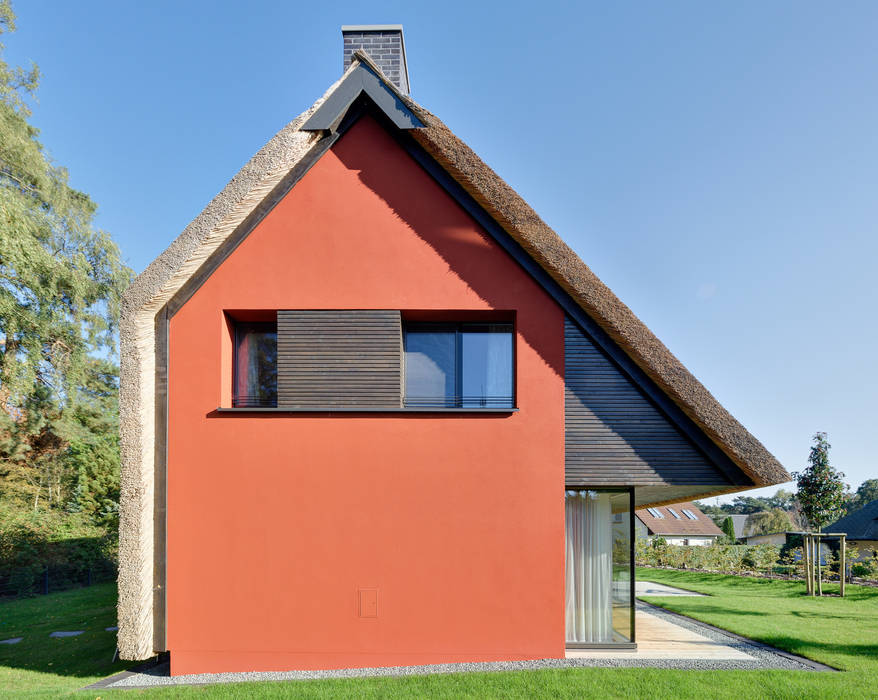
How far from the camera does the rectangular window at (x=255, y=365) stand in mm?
6738

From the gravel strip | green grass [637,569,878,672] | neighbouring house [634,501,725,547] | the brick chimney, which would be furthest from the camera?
neighbouring house [634,501,725,547]

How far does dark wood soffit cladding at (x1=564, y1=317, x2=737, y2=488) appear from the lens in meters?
6.48

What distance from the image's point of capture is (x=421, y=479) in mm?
6324

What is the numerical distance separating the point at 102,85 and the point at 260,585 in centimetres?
1147

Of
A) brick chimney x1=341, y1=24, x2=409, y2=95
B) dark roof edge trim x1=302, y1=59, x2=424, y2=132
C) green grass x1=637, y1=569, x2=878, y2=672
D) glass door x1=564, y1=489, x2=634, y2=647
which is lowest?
green grass x1=637, y1=569, x2=878, y2=672

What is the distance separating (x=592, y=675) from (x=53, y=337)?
17.8 m

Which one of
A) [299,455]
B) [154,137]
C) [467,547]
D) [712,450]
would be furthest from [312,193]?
[154,137]

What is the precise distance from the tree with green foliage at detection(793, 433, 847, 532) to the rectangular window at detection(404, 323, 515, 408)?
504 inches

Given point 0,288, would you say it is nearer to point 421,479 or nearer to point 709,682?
point 421,479

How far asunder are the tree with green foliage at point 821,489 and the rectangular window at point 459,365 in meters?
12.8

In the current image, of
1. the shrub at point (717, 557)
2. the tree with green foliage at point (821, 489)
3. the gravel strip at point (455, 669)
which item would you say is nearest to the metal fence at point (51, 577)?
the gravel strip at point (455, 669)

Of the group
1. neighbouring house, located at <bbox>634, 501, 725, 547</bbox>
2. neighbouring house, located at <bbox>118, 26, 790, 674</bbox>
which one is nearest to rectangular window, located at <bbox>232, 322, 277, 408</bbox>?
neighbouring house, located at <bbox>118, 26, 790, 674</bbox>

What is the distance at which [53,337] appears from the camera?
16078 mm

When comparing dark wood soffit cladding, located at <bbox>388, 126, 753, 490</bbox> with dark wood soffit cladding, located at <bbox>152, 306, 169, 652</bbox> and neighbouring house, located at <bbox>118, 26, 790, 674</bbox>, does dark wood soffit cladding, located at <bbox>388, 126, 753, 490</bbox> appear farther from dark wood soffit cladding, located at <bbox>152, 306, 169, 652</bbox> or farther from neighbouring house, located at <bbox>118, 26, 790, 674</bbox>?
dark wood soffit cladding, located at <bbox>152, 306, 169, 652</bbox>
